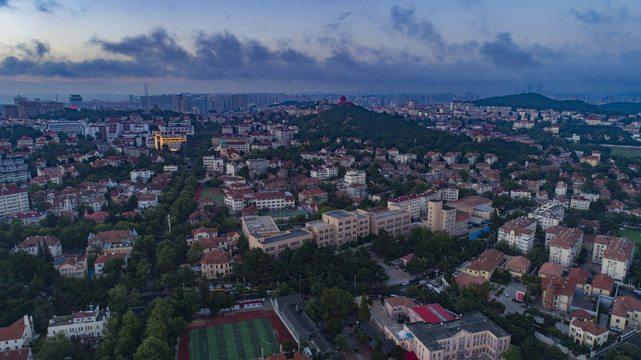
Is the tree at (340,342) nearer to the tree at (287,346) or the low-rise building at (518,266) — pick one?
the tree at (287,346)

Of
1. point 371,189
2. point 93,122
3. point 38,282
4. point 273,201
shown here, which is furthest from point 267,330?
point 93,122

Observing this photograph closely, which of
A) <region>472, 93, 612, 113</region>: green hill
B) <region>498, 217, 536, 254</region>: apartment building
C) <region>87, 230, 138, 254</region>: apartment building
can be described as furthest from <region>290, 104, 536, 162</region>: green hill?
<region>472, 93, 612, 113</region>: green hill

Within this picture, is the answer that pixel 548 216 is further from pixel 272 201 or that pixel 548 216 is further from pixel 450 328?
pixel 272 201

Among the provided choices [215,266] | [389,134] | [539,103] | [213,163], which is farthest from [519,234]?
[539,103]

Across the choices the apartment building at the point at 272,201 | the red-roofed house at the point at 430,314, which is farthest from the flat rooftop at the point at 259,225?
the red-roofed house at the point at 430,314

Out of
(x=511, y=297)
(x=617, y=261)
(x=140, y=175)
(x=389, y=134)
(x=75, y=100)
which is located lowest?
(x=511, y=297)
